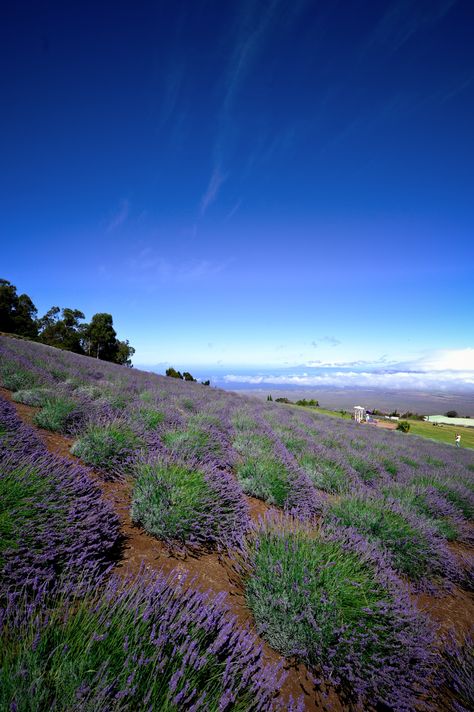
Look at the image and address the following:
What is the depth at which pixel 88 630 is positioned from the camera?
1.58 metres

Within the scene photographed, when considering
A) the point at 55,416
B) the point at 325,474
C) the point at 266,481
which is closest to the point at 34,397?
the point at 55,416

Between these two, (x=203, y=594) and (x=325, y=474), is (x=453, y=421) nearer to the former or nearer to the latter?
(x=325, y=474)

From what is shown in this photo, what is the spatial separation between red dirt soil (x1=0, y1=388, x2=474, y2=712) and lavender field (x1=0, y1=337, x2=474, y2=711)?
33 mm

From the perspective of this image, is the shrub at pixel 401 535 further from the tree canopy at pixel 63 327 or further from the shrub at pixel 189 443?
the tree canopy at pixel 63 327

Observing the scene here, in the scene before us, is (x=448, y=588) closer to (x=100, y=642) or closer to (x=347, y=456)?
(x=347, y=456)

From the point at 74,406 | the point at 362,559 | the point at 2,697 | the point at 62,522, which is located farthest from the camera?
the point at 74,406

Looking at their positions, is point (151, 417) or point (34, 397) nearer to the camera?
point (34, 397)

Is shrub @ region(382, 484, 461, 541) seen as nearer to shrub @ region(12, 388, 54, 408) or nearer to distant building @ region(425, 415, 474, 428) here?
shrub @ region(12, 388, 54, 408)

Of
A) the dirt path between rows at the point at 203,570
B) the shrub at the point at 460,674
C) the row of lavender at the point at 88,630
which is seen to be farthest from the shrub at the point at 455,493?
the row of lavender at the point at 88,630

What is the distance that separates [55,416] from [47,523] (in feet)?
11.0

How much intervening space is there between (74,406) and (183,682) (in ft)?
16.7

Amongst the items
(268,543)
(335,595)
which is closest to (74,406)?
(268,543)

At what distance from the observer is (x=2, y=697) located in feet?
3.84

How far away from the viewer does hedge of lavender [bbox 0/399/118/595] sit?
2.07 m
